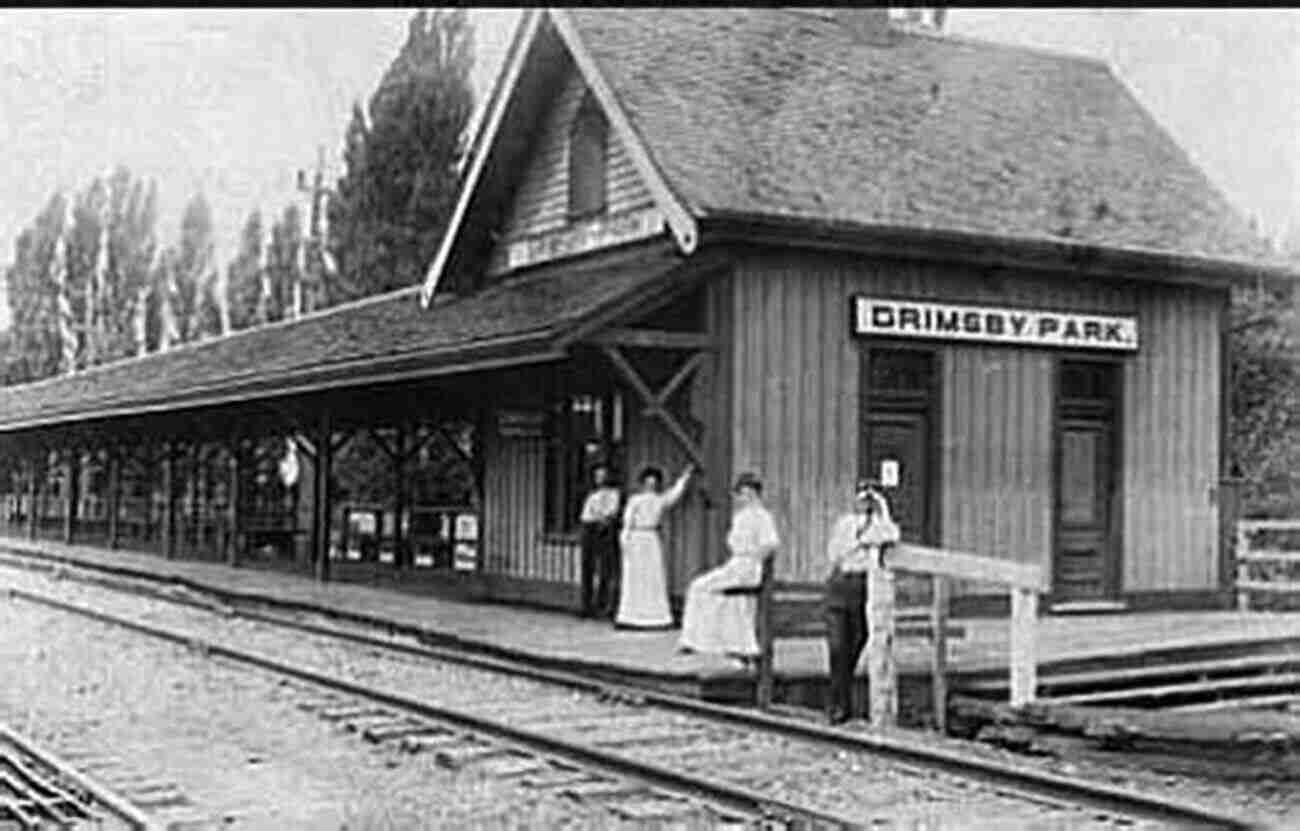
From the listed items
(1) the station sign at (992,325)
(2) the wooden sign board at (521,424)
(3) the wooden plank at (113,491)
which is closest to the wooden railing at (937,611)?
Answer: (1) the station sign at (992,325)

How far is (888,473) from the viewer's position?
12.2m

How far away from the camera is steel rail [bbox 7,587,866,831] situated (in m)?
5.71

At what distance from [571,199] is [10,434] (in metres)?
9.33

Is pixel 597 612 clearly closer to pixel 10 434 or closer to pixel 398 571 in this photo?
pixel 398 571

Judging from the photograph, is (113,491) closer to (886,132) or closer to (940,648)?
(886,132)

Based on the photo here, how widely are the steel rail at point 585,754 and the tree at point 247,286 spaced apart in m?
2.10

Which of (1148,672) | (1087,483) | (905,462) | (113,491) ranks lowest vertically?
(1148,672)

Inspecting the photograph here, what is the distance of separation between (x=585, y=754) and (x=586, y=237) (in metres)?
7.18

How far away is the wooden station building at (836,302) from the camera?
462 inches

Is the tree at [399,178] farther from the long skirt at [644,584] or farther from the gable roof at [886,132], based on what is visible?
the long skirt at [644,584]

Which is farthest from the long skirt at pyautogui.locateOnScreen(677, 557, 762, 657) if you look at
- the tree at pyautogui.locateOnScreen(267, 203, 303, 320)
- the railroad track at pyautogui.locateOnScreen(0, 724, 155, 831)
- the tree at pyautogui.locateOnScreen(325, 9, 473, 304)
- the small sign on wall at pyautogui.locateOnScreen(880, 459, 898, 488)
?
the tree at pyautogui.locateOnScreen(325, 9, 473, 304)

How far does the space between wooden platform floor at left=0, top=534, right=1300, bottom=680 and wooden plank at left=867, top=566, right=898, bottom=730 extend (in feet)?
2.05

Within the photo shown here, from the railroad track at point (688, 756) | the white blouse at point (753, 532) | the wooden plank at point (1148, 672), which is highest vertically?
the white blouse at point (753, 532)

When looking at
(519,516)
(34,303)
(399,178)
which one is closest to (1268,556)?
(519,516)
